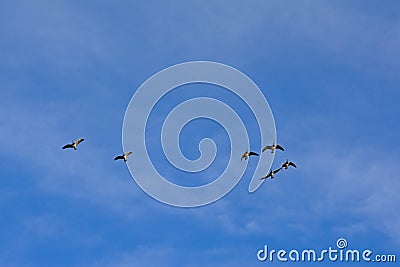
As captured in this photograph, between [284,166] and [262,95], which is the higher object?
[262,95]

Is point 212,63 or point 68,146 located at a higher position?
point 212,63

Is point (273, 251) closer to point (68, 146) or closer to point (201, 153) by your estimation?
point (201, 153)

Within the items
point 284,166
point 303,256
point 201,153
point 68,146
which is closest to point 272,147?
point 284,166

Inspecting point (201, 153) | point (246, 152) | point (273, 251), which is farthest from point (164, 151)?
point (273, 251)

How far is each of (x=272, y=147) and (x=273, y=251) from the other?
11011mm

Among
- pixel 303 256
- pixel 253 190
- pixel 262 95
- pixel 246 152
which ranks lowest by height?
pixel 303 256

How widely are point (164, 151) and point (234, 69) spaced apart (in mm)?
10889

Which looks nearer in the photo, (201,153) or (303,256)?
(303,256)

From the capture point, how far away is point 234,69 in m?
70.9

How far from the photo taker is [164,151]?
226 ft

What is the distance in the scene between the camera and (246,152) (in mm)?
69750

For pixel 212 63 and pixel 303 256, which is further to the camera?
pixel 212 63

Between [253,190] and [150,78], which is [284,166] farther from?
[150,78]

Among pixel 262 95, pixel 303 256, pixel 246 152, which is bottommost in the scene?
pixel 303 256
